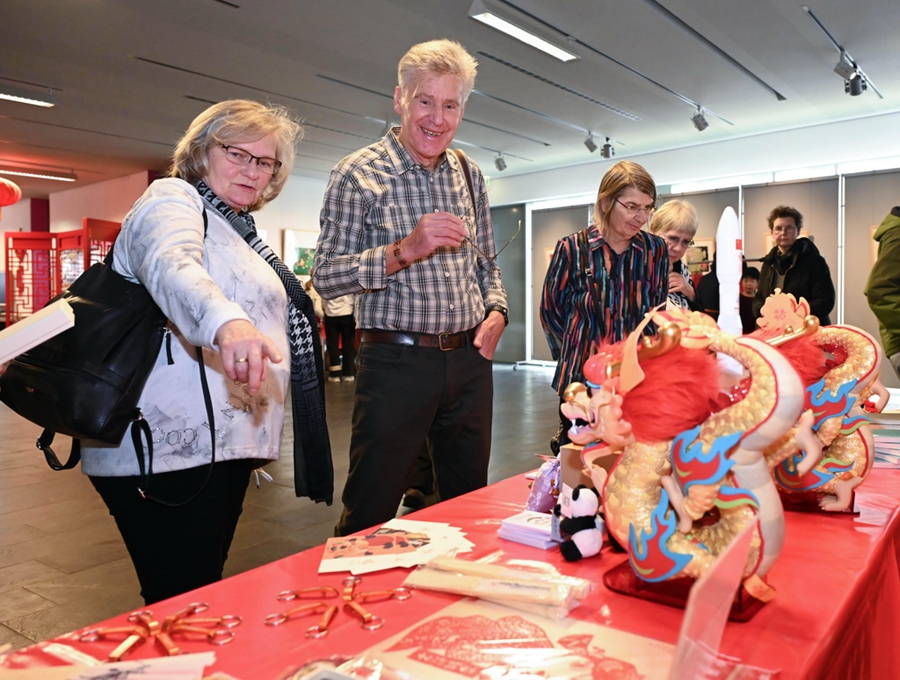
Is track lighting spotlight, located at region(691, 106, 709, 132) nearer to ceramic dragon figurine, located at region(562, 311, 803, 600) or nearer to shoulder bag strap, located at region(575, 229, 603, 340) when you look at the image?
shoulder bag strap, located at region(575, 229, 603, 340)

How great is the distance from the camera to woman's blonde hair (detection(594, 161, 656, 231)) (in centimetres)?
211

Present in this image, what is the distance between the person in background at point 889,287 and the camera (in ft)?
13.3

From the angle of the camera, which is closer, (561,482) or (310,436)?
(561,482)

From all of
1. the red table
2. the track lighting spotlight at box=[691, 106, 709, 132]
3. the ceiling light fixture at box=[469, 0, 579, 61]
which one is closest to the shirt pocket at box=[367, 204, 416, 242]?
the red table

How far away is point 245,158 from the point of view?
1.37 metres

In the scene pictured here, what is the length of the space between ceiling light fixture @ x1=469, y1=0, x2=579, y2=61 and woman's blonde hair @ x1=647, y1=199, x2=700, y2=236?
2.73m

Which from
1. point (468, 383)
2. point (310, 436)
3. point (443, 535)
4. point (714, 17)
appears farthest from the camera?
point (714, 17)

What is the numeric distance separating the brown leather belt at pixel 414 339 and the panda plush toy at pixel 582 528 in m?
0.77

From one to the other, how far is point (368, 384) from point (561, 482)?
0.72m

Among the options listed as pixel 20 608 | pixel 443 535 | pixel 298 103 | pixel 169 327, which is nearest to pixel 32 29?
pixel 298 103

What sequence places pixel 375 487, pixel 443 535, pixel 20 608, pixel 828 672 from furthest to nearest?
1. pixel 20 608
2. pixel 375 487
3. pixel 443 535
4. pixel 828 672

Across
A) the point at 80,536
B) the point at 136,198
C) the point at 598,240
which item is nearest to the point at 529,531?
the point at 598,240

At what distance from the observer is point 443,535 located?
45.0 inches

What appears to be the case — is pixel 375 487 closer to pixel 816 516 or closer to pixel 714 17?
pixel 816 516
